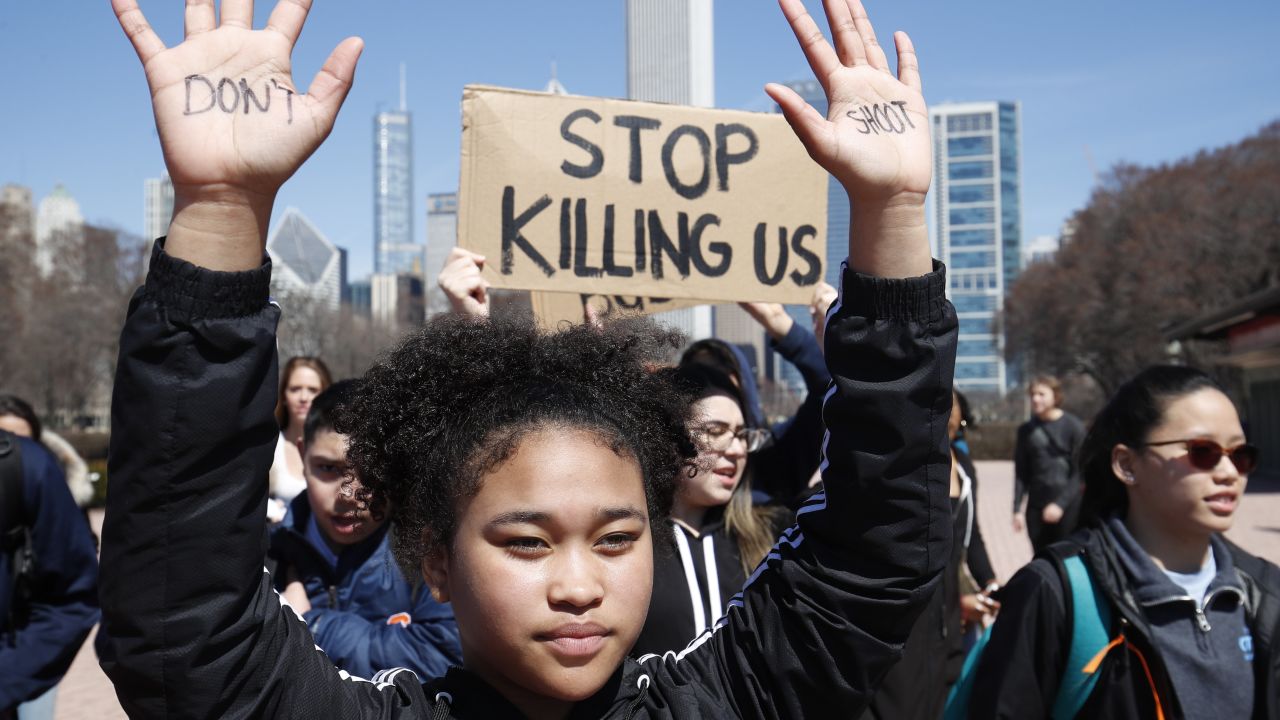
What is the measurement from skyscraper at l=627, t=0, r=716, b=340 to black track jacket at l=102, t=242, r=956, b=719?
92.3m

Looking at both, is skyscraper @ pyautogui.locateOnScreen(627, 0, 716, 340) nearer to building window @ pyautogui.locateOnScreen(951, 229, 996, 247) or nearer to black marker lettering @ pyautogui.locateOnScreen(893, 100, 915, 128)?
black marker lettering @ pyautogui.locateOnScreen(893, 100, 915, 128)

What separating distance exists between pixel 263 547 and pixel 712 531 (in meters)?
2.24

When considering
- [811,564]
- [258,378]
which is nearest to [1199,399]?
[811,564]

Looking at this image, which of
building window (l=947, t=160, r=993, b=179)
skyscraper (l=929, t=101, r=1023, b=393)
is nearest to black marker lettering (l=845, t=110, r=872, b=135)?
skyscraper (l=929, t=101, r=1023, b=393)

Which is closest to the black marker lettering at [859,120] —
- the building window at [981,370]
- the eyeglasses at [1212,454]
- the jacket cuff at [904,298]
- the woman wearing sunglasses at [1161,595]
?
the jacket cuff at [904,298]

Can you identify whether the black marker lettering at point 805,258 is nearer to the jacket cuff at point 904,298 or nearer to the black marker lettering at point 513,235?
the black marker lettering at point 513,235

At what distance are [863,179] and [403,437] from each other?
0.85 meters

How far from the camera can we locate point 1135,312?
4119 centimetres

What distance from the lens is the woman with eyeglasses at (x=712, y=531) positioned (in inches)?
125

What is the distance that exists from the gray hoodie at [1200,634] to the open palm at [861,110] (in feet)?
5.46

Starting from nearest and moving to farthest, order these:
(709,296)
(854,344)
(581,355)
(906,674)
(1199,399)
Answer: (854,344), (581,355), (1199,399), (906,674), (709,296)

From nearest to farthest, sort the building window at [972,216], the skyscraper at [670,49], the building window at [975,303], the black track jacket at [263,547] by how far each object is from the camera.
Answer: the black track jacket at [263,547] → the skyscraper at [670,49] → the building window at [975,303] → the building window at [972,216]

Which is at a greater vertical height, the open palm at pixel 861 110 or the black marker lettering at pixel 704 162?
the black marker lettering at pixel 704 162

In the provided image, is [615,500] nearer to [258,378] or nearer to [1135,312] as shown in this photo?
[258,378]
